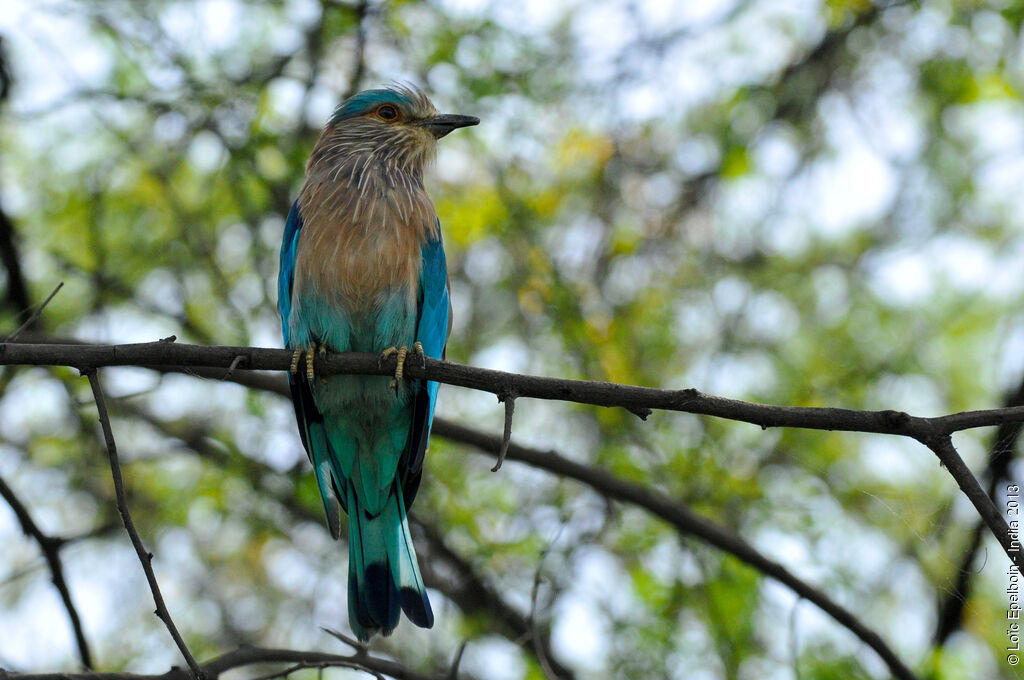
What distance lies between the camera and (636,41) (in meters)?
6.95

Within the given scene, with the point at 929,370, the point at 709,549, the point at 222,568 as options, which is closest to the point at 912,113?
the point at 929,370

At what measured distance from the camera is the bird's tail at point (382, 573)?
4.12m

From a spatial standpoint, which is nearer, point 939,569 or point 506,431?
point 506,431

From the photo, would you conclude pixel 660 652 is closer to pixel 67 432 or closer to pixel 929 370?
pixel 929 370

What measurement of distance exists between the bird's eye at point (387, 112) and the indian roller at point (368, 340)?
45cm

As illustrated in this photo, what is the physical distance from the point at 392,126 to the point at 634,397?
8.89ft

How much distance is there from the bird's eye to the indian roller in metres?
0.45

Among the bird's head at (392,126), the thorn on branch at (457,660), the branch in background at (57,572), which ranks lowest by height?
the thorn on branch at (457,660)

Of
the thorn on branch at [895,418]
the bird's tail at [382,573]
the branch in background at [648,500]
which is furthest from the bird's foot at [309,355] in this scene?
the thorn on branch at [895,418]

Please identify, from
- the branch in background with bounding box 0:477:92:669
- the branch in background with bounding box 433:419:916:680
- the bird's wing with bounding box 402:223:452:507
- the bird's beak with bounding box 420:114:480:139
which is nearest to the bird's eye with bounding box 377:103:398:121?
the bird's beak with bounding box 420:114:480:139

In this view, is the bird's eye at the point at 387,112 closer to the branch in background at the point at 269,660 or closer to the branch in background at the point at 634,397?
the branch in background at the point at 634,397

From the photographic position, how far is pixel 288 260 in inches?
180

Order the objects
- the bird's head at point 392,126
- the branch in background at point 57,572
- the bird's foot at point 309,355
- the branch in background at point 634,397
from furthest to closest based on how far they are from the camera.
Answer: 1. the bird's head at point 392,126
2. the branch in background at point 57,572
3. the bird's foot at point 309,355
4. the branch in background at point 634,397

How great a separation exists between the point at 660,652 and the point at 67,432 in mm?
3910
